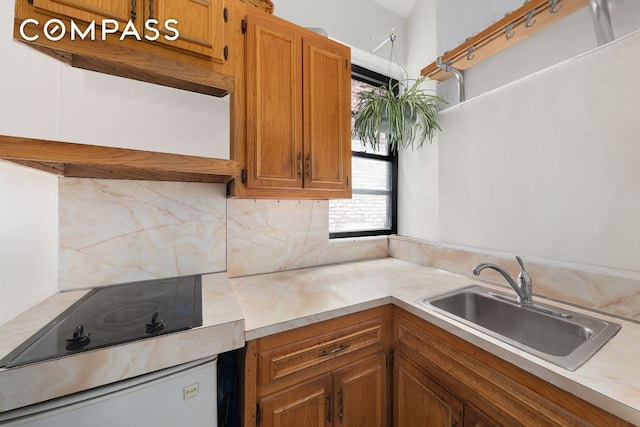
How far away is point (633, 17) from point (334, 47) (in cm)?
127

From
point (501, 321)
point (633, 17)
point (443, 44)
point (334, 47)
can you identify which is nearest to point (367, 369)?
point (501, 321)

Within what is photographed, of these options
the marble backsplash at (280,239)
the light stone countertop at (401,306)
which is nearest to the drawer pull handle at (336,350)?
the light stone countertop at (401,306)

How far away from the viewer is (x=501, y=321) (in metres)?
1.23

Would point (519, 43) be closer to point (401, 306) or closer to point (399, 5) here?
point (399, 5)

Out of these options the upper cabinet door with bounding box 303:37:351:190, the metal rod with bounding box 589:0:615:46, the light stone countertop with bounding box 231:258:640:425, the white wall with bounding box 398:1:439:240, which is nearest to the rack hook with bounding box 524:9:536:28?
the metal rod with bounding box 589:0:615:46

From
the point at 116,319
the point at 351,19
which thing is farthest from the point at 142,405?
the point at 351,19

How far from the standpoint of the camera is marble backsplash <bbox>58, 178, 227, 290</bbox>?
116 cm

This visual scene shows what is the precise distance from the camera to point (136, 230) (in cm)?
127

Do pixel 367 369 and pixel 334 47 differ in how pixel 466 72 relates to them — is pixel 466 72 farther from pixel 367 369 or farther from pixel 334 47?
pixel 367 369

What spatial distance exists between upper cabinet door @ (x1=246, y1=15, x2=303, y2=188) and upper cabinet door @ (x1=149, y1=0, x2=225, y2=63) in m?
0.16

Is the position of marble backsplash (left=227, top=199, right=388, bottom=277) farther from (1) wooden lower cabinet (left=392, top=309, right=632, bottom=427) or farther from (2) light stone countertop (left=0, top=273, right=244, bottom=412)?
(1) wooden lower cabinet (left=392, top=309, right=632, bottom=427)

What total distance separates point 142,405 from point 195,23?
135 centimetres

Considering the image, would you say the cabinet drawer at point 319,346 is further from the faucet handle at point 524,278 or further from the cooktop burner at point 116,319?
the faucet handle at point 524,278

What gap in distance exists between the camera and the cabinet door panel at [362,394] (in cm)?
112
